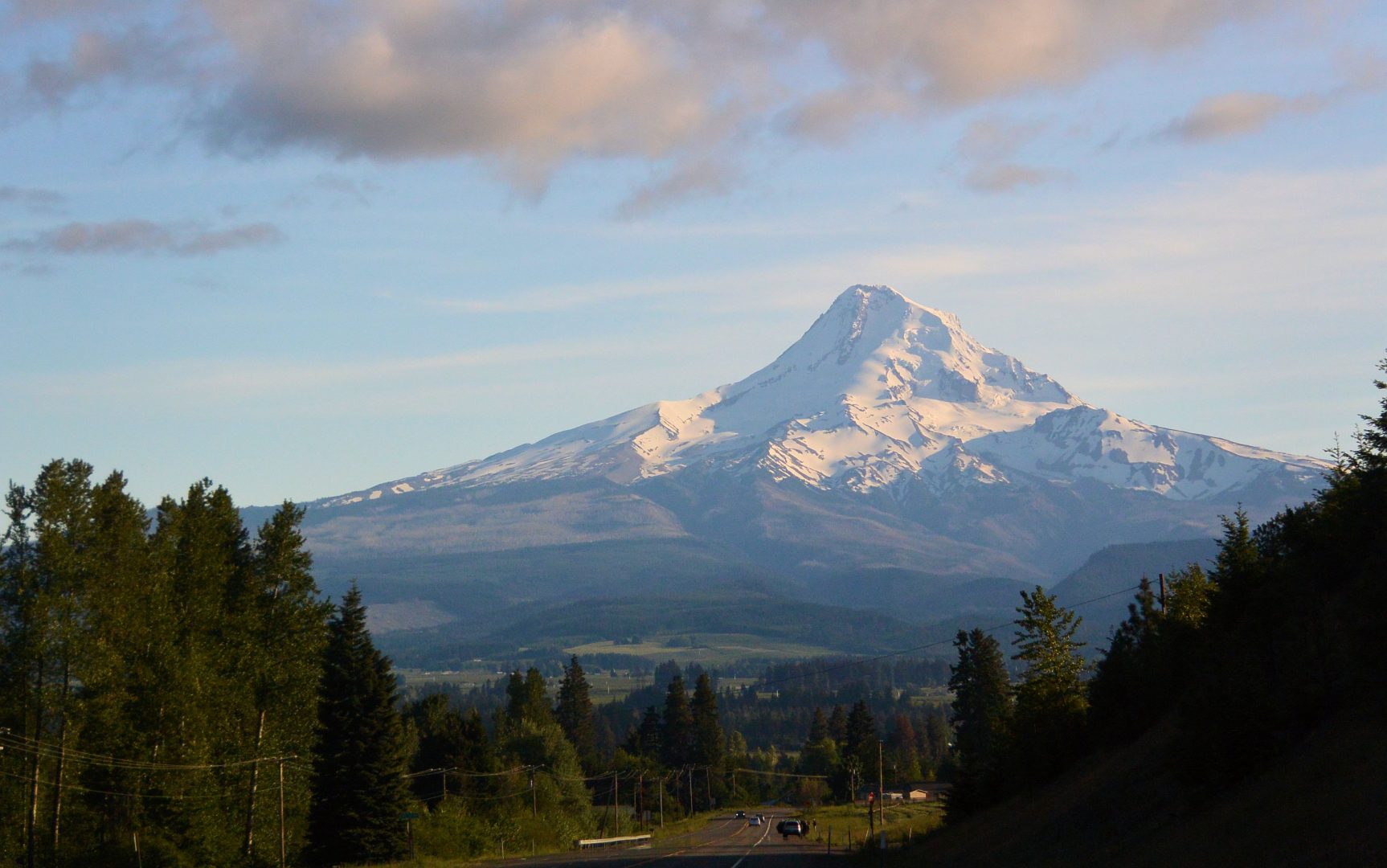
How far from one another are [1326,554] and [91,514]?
4151 cm

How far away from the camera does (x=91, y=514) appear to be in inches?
2003

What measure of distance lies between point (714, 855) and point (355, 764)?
52.6 ft

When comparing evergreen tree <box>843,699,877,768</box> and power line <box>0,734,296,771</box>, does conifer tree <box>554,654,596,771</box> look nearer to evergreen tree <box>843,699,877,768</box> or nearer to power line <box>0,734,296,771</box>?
evergreen tree <box>843,699,877,768</box>

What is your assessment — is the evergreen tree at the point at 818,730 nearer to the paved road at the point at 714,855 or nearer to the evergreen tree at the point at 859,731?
the evergreen tree at the point at 859,731

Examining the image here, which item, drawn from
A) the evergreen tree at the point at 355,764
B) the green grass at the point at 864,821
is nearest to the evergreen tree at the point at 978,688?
the green grass at the point at 864,821

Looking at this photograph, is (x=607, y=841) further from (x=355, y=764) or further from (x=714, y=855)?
(x=355, y=764)

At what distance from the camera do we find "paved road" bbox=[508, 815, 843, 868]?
50625 millimetres

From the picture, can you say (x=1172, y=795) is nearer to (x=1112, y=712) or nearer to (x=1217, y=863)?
(x=1217, y=863)

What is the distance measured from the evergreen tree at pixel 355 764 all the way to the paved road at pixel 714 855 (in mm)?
6427

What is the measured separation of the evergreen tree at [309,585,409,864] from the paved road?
253 inches

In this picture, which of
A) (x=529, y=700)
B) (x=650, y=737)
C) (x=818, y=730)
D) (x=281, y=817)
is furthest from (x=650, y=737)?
(x=281, y=817)

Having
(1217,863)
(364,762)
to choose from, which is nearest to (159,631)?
(364,762)

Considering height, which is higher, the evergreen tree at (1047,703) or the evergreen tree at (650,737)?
the evergreen tree at (1047,703)

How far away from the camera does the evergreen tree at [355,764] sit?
59.7 meters
